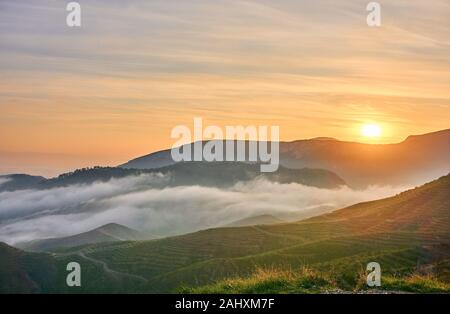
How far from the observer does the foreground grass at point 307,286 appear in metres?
20.4

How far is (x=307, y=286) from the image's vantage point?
827 inches

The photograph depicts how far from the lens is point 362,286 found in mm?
21062

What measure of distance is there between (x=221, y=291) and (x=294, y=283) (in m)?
2.61

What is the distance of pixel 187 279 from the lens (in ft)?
594

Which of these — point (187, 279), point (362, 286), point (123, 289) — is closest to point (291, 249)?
point (187, 279)

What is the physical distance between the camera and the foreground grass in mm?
20422
